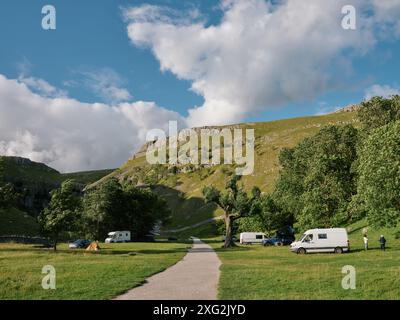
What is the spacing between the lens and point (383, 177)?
131 feet

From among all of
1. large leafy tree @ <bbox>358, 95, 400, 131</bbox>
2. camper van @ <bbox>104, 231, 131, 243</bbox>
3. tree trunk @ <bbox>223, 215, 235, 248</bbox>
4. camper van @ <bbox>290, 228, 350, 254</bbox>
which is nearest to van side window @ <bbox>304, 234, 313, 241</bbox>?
camper van @ <bbox>290, 228, 350, 254</bbox>

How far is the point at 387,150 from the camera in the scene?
1570 inches

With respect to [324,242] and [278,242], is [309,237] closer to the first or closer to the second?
[324,242]

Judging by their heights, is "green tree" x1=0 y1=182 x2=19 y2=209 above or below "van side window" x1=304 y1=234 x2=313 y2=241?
above

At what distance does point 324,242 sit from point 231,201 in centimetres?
2131

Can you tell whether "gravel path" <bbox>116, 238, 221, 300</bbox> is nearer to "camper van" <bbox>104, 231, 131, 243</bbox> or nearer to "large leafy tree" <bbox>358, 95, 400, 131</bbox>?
"large leafy tree" <bbox>358, 95, 400, 131</bbox>

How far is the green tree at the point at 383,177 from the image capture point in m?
39.1

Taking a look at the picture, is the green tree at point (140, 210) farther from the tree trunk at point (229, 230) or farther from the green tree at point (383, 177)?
the green tree at point (383, 177)

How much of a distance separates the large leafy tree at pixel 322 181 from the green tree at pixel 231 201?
26.6ft

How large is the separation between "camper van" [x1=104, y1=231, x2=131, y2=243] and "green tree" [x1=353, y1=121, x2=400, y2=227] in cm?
5845

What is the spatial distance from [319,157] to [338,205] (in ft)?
29.7

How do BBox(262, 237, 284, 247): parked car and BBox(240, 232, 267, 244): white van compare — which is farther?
BBox(240, 232, 267, 244): white van

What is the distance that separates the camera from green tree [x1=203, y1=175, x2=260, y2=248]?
215ft
